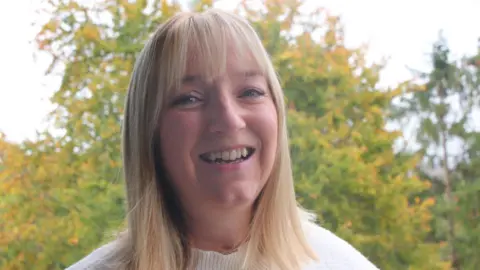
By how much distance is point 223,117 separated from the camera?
0.84 metres

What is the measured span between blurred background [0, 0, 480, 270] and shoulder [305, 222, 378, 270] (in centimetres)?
54

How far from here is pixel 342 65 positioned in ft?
5.55

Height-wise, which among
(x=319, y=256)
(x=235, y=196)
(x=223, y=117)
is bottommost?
(x=319, y=256)

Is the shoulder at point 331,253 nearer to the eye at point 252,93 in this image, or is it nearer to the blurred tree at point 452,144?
the eye at point 252,93

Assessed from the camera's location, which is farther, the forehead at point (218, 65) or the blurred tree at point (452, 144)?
the blurred tree at point (452, 144)

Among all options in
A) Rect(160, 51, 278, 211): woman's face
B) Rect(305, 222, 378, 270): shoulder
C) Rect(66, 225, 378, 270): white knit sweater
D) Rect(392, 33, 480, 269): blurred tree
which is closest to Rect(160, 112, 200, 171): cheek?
Rect(160, 51, 278, 211): woman's face

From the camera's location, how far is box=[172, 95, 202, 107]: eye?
2.81 feet

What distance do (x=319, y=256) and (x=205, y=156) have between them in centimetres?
31

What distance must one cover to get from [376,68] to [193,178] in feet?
3.34

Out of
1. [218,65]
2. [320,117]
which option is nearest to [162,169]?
[218,65]

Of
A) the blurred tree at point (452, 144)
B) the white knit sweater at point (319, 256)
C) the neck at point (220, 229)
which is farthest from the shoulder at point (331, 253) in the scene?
the blurred tree at point (452, 144)

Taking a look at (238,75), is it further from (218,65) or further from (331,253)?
(331,253)

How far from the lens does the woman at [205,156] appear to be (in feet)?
2.78

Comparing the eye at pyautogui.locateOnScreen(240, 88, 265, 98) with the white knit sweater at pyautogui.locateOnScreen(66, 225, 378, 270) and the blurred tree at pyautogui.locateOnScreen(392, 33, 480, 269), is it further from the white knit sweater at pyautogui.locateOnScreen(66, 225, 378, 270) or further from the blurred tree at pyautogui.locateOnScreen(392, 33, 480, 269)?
the blurred tree at pyautogui.locateOnScreen(392, 33, 480, 269)
